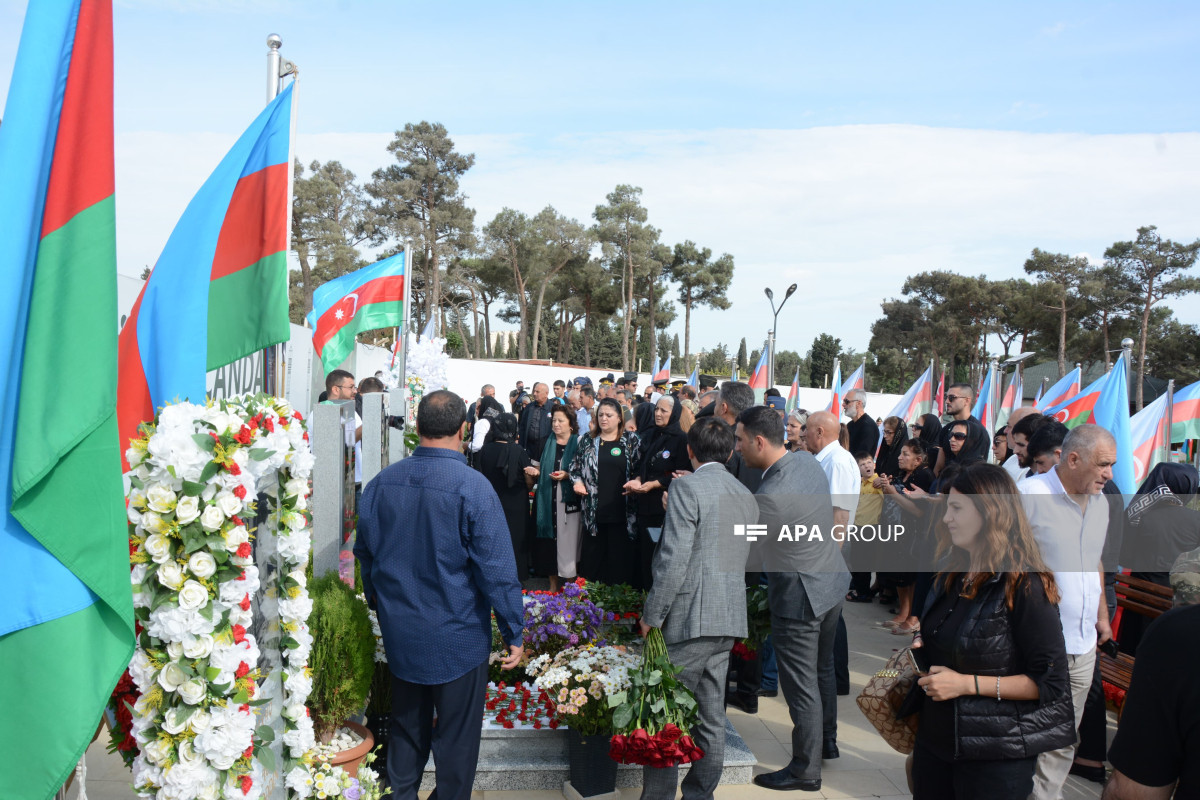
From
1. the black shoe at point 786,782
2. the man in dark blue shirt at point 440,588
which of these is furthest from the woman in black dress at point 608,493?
the man in dark blue shirt at point 440,588

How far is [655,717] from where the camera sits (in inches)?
146

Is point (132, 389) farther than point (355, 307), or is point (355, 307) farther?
point (355, 307)

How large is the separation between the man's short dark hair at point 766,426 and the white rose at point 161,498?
9.14ft

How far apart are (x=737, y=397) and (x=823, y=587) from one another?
72.7 inches

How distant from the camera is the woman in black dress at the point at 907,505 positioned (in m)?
7.15

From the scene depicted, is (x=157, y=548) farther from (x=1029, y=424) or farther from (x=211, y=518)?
(x=1029, y=424)

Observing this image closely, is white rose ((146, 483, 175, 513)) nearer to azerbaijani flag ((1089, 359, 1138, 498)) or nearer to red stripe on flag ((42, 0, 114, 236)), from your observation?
red stripe on flag ((42, 0, 114, 236))

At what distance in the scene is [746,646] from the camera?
192 inches

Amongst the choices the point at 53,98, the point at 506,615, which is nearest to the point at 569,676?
the point at 506,615

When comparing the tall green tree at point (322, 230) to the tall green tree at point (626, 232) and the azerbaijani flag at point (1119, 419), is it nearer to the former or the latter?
the tall green tree at point (626, 232)

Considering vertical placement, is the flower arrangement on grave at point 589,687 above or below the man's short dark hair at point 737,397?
below

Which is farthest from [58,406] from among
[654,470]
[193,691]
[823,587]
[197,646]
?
[654,470]

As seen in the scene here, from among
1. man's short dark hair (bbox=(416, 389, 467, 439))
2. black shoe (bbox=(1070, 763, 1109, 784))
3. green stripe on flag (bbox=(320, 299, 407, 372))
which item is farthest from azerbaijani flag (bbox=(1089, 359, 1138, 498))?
green stripe on flag (bbox=(320, 299, 407, 372))

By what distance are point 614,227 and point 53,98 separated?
41.5m
